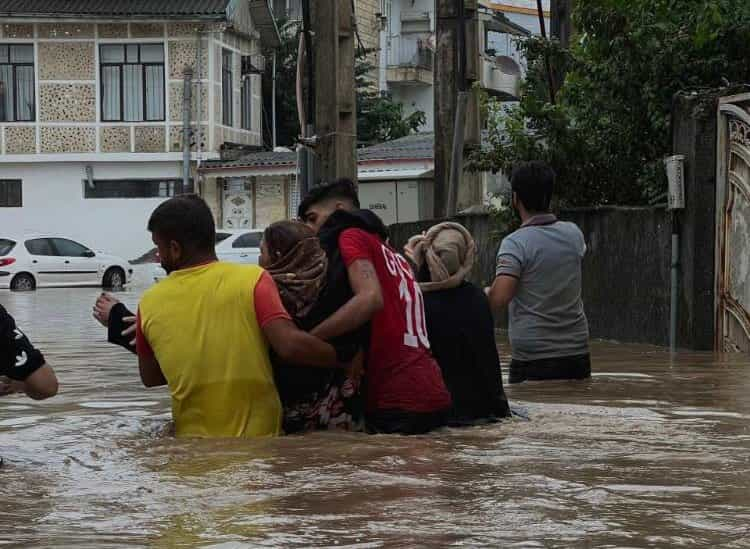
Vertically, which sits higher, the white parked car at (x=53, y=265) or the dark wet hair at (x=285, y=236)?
the dark wet hair at (x=285, y=236)

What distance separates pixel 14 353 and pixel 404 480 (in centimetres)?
156

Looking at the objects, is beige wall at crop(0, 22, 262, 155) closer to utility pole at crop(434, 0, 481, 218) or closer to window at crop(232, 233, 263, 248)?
window at crop(232, 233, 263, 248)

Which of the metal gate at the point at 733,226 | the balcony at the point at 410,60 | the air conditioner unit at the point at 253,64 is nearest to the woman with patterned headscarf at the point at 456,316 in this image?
the metal gate at the point at 733,226

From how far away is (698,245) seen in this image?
13867 millimetres

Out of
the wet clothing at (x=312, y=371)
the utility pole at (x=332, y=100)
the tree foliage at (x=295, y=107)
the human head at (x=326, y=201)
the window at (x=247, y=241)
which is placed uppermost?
the tree foliage at (x=295, y=107)

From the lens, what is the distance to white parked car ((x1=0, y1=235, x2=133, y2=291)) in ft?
128

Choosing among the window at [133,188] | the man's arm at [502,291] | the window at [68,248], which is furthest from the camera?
the window at [133,188]

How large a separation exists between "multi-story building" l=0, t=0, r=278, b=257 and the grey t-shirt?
126ft

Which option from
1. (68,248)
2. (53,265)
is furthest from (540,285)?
(68,248)

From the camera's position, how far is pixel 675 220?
14219 millimetres

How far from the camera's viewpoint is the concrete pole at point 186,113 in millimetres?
46812

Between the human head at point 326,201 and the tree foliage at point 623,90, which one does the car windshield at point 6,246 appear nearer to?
the tree foliage at point 623,90

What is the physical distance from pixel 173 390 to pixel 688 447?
7.57 feet

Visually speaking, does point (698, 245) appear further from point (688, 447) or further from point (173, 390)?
point (173, 390)
